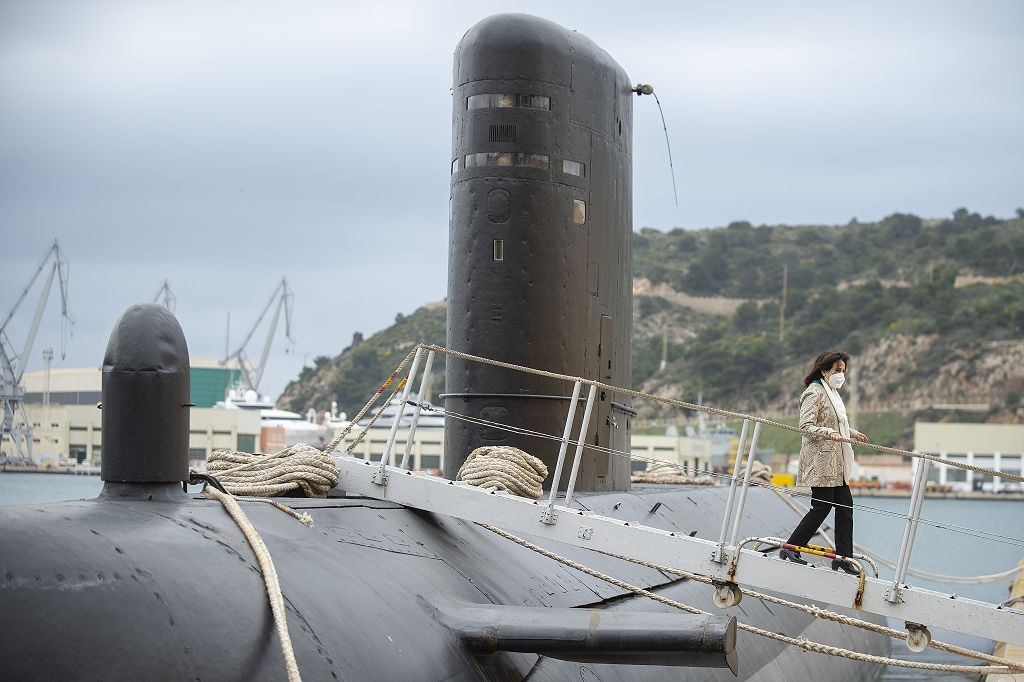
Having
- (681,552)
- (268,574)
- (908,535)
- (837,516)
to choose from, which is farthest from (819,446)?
(268,574)

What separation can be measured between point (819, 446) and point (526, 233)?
2.88 meters

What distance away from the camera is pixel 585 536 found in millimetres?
7180

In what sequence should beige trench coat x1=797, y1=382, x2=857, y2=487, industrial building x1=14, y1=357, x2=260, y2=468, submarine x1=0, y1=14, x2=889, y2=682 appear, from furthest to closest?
1. industrial building x1=14, y1=357, x2=260, y2=468
2. beige trench coat x1=797, y1=382, x2=857, y2=487
3. submarine x1=0, y1=14, x2=889, y2=682

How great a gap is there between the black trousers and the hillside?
52844 mm

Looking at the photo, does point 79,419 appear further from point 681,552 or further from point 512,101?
point 681,552

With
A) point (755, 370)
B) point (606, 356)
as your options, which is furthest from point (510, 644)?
point (755, 370)

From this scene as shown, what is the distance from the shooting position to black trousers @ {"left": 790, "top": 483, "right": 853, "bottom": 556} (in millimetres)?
8336

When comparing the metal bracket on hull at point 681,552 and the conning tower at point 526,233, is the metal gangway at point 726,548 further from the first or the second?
the conning tower at point 526,233

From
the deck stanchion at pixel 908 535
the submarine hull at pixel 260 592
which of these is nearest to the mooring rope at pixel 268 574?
the submarine hull at pixel 260 592

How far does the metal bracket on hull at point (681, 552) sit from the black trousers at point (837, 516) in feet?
4.15

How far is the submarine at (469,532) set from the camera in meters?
4.41

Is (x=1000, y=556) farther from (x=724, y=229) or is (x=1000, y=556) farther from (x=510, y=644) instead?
(x=724, y=229)

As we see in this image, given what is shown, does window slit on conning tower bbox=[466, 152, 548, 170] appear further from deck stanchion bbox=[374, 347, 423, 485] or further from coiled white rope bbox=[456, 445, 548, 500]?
deck stanchion bbox=[374, 347, 423, 485]

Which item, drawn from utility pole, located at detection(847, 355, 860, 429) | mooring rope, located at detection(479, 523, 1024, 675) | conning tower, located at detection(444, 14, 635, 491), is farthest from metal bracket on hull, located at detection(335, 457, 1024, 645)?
utility pole, located at detection(847, 355, 860, 429)
